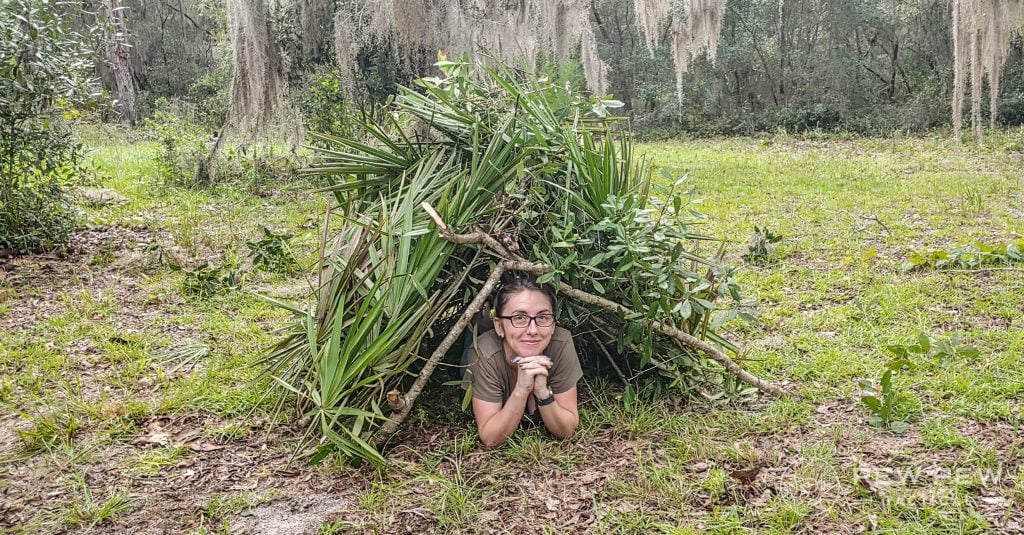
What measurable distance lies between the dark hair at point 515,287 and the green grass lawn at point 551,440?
55 centimetres

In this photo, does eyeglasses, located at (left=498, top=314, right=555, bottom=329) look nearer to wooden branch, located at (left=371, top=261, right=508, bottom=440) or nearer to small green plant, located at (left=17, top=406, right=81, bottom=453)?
wooden branch, located at (left=371, top=261, right=508, bottom=440)

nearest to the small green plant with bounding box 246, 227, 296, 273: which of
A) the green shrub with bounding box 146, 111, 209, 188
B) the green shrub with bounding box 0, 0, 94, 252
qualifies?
the green shrub with bounding box 0, 0, 94, 252

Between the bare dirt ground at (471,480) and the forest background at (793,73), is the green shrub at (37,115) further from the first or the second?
the forest background at (793,73)

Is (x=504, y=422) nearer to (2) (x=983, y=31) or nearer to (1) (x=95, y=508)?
(1) (x=95, y=508)

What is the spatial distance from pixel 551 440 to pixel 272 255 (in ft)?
10.9

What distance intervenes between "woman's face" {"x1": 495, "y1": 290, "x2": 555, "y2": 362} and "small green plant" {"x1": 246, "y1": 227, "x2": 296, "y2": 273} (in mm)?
3094

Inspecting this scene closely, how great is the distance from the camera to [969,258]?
4863 millimetres

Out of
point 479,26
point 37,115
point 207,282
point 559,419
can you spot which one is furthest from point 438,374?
point 479,26

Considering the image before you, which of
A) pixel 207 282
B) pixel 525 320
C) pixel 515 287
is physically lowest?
pixel 207 282

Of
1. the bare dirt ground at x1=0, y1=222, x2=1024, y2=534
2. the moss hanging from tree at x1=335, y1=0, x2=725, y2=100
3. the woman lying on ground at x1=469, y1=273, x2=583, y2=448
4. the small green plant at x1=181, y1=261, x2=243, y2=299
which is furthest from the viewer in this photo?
the moss hanging from tree at x1=335, y1=0, x2=725, y2=100

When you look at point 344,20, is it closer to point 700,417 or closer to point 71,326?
point 71,326

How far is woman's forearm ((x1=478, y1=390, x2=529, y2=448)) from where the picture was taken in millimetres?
2732

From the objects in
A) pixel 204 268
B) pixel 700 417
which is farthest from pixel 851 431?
pixel 204 268

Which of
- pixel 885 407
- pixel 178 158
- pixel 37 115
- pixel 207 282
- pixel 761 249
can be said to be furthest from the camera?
pixel 178 158
